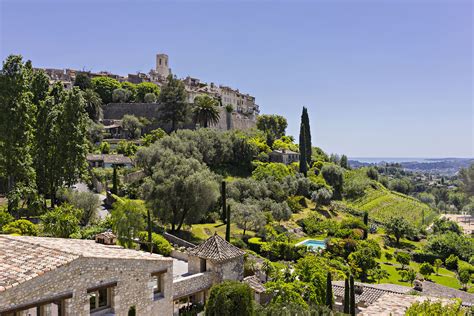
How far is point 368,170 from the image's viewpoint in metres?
89.1

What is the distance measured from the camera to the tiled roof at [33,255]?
12.3 meters

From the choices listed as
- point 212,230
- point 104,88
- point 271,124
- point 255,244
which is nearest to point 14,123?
point 212,230

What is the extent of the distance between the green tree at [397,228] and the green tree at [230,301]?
3970cm

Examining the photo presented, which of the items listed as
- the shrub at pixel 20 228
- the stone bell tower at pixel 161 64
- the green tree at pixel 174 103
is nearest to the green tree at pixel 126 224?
the shrub at pixel 20 228

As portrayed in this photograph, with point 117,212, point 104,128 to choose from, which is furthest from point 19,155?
point 104,128

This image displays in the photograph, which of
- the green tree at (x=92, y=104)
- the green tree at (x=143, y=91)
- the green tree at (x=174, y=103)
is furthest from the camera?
the green tree at (x=143, y=91)

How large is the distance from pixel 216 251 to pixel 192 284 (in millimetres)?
2207

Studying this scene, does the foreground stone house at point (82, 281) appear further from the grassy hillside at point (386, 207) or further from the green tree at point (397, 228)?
the grassy hillside at point (386, 207)

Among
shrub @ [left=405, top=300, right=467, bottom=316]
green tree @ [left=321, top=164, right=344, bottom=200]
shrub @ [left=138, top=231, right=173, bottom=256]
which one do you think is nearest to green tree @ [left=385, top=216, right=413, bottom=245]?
green tree @ [left=321, top=164, right=344, bottom=200]

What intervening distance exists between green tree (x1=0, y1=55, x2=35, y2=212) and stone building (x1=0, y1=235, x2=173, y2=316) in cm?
1364

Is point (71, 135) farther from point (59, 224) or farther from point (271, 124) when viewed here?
point (271, 124)

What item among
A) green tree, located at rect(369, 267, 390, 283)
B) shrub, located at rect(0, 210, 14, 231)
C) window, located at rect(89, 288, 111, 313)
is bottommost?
green tree, located at rect(369, 267, 390, 283)

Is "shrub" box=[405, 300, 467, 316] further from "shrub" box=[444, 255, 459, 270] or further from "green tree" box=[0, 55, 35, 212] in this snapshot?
"shrub" box=[444, 255, 459, 270]

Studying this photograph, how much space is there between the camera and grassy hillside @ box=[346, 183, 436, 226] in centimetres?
6494
